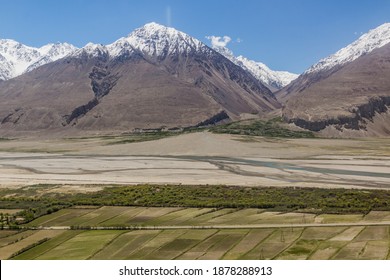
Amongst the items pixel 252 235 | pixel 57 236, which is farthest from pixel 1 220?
pixel 252 235

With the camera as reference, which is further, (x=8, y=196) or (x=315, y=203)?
(x=8, y=196)

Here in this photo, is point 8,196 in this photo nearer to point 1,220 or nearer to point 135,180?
point 1,220

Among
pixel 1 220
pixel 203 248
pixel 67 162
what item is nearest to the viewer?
pixel 203 248

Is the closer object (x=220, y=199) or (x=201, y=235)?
(x=201, y=235)

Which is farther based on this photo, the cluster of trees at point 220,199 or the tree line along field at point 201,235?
the cluster of trees at point 220,199

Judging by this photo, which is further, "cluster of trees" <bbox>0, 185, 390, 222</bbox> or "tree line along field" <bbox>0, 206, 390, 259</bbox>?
"cluster of trees" <bbox>0, 185, 390, 222</bbox>

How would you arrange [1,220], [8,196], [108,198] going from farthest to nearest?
1. [8,196]
2. [108,198]
3. [1,220]
